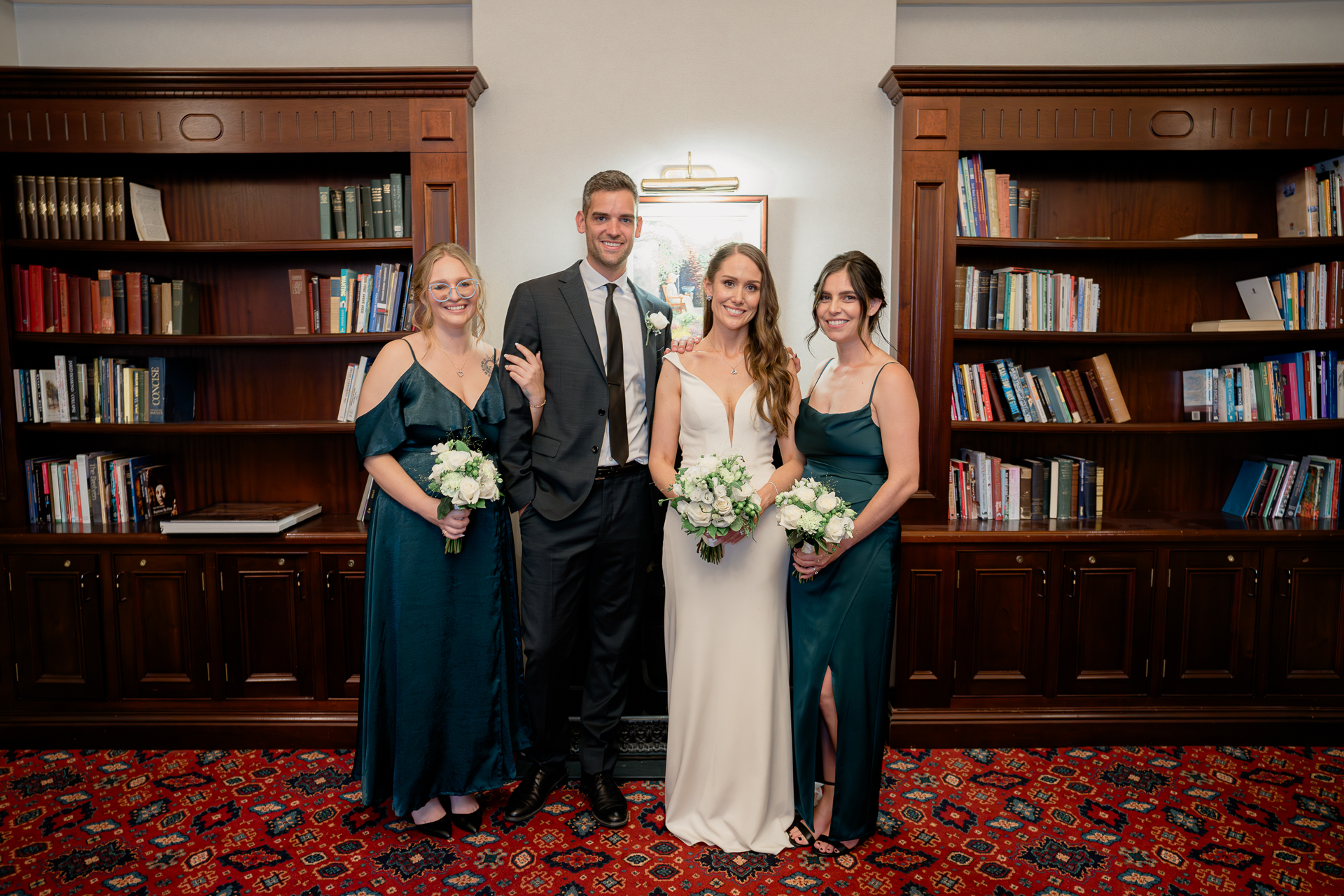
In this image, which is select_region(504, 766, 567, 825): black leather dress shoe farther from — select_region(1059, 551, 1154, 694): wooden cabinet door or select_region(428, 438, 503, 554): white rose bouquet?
select_region(1059, 551, 1154, 694): wooden cabinet door

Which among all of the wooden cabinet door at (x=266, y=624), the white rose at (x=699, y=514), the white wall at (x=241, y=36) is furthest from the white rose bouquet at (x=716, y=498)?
the white wall at (x=241, y=36)

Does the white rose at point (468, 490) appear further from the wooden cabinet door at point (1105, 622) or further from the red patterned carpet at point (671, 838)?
the wooden cabinet door at point (1105, 622)

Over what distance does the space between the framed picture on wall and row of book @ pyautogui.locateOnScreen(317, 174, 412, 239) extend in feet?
3.33

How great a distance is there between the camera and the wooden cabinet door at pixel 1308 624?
319 cm

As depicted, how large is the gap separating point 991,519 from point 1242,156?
6.86 feet

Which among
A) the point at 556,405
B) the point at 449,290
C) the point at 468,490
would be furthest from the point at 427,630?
the point at 449,290

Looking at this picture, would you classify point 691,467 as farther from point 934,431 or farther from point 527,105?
point 527,105

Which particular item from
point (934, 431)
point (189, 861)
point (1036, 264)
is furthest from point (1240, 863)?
point (189, 861)

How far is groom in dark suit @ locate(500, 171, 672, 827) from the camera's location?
99.9 inches

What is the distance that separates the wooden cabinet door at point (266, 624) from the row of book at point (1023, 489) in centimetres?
287

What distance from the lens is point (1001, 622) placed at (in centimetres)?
319

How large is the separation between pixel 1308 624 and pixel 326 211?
463 centimetres

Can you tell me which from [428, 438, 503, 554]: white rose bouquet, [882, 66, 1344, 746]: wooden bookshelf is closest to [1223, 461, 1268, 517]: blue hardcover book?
[882, 66, 1344, 746]: wooden bookshelf

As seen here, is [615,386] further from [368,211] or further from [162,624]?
[162,624]
